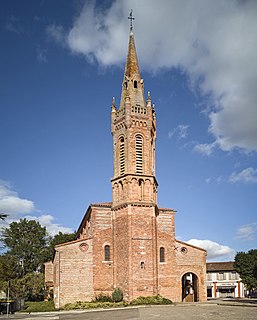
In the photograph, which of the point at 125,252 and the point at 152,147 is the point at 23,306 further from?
the point at 152,147

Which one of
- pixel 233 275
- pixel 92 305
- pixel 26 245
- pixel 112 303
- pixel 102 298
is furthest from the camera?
pixel 233 275

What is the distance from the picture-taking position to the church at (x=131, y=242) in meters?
38.6

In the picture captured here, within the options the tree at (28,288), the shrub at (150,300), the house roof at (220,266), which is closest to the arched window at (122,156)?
the shrub at (150,300)

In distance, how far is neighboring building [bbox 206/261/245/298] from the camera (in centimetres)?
6888

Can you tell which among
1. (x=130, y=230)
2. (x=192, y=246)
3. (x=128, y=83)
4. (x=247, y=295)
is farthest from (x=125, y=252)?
(x=247, y=295)

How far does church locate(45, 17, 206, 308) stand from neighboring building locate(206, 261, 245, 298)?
27.7 metres

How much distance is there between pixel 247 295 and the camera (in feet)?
221

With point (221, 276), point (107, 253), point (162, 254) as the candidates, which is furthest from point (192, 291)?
point (221, 276)

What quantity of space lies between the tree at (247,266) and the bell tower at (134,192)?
75.7 ft

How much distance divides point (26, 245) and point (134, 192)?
102ft

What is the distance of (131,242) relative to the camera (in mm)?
38625

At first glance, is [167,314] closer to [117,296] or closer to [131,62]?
[117,296]

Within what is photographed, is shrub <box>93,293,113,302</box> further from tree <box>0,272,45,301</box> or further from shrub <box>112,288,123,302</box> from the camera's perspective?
tree <box>0,272,45,301</box>

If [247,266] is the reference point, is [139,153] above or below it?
above
